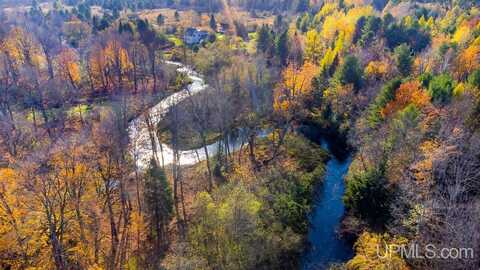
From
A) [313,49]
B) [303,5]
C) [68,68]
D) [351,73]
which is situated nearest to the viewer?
[351,73]

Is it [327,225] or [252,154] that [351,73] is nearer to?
[252,154]

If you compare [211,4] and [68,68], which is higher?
[211,4]

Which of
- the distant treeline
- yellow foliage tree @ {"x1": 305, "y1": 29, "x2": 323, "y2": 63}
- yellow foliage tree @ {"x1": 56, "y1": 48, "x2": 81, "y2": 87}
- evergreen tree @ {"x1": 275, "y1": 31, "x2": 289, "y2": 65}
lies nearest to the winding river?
yellow foliage tree @ {"x1": 56, "y1": 48, "x2": 81, "y2": 87}

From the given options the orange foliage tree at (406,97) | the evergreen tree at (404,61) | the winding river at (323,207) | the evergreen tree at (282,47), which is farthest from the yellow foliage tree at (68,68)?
the evergreen tree at (404,61)

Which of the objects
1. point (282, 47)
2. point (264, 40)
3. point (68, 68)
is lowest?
point (68, 68)

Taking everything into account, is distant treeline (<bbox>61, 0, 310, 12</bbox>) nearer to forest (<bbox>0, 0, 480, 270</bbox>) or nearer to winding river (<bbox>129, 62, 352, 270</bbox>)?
forest (<bbox>0, 0, 480, 270</bbox>)

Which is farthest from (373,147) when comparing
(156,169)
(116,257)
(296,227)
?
(116,257)

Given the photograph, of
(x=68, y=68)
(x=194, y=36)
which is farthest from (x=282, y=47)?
(x=68, y=68)
